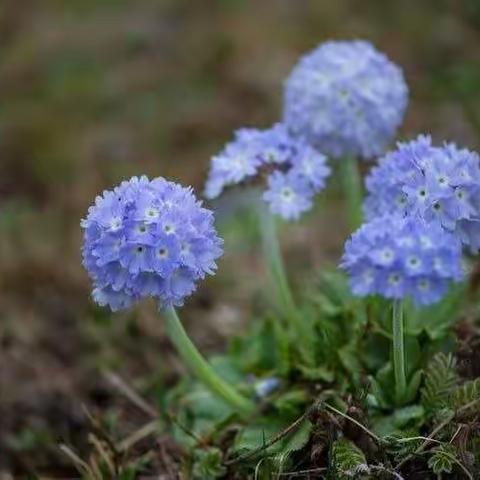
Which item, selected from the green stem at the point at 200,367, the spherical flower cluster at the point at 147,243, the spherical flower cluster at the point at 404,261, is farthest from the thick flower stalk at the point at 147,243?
the spherical flower cluster at the point at 404,261

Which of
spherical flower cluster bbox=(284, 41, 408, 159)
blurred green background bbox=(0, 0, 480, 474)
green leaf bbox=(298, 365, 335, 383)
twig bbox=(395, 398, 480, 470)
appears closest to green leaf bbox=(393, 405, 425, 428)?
twig bbox=(395, 398, 480, 470)

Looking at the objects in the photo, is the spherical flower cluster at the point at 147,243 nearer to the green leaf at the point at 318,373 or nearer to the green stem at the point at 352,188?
the green leaf at the point at 318,373

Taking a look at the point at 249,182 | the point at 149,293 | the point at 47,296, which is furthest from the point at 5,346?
the point at 149,293

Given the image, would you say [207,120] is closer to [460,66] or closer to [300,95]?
[460,66]

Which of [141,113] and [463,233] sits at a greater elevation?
[141,113]

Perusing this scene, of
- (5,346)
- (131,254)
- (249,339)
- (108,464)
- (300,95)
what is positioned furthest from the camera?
(5,346)

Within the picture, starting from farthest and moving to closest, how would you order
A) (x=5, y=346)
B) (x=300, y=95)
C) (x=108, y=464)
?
1. (x=5, y=346)
2. (x=300, y=95)
3. (x=108, y=464)

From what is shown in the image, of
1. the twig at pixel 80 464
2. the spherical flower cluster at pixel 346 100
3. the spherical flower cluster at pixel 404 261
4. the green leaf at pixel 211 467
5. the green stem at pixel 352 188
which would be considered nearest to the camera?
the spherical flower cluster at pixel 404 261

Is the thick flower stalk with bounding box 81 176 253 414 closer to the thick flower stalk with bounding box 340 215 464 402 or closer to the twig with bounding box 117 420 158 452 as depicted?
the thick flower stalk with bounding box 340 215 464 402
